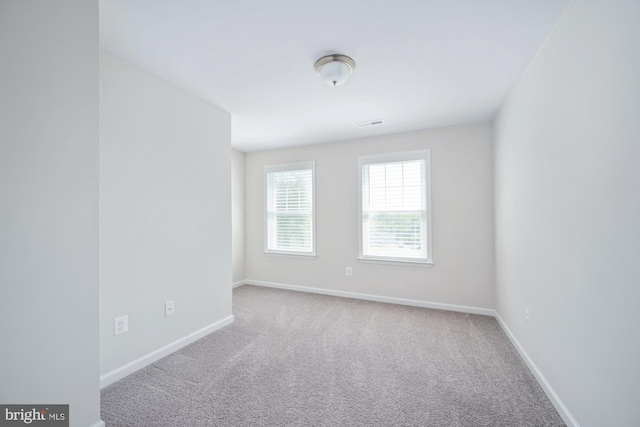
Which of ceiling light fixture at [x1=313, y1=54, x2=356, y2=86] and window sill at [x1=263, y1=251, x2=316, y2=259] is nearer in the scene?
ceiling light fixture at [x1=313, y1=54, x2=356, y2=86]

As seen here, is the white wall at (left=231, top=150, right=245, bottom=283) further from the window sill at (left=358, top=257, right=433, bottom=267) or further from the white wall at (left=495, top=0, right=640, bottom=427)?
the white wall at (left=495, top=0, right=640, bottom=427)

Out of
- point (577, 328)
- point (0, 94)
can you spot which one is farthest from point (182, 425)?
point (577, 328)

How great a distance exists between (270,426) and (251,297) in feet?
8.90

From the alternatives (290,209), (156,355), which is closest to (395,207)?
(290,209)

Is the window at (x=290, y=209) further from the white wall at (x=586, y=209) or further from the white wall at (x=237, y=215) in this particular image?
the white wall at (x=586, y=209)

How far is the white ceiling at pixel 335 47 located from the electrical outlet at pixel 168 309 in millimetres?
1980

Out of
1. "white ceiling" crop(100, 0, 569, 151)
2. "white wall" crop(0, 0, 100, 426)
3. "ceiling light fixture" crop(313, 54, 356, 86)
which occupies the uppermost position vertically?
"white ceiling" crop(100, 0, 569, 151)

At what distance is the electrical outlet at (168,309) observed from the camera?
254 cm

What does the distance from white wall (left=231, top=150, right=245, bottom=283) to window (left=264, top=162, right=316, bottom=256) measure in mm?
474

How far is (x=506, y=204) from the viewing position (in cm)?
291

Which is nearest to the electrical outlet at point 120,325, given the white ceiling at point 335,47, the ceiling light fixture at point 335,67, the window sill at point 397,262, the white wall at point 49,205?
the white wall at point 49,205

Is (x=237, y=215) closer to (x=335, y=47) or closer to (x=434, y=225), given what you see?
(x=434, y=225)

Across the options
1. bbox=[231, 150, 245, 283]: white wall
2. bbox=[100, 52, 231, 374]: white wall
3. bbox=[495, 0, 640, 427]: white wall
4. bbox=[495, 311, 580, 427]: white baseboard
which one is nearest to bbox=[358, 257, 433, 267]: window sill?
bbox=[495, 311, 580, 427]: white baseboard

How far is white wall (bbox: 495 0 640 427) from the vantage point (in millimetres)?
1169
